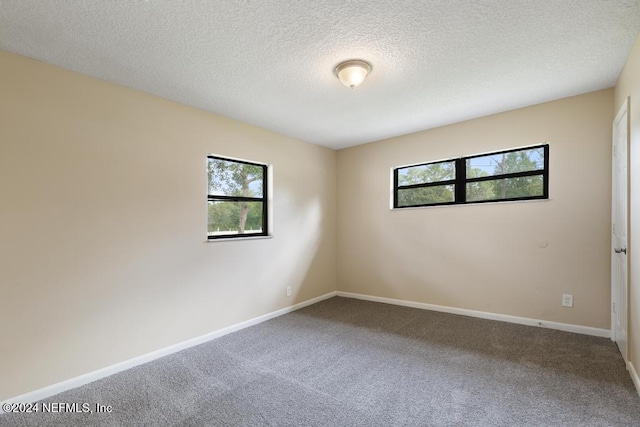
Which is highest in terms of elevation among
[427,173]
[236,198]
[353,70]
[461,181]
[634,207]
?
[353,70]

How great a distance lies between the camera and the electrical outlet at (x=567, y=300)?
125 inches

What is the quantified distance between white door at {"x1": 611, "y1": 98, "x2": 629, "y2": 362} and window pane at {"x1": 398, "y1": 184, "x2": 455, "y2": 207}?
1.58 metres

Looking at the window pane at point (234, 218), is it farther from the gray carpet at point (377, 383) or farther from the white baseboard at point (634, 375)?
the white baseboard at point (634, 375)

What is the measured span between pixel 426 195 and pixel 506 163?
1.03m

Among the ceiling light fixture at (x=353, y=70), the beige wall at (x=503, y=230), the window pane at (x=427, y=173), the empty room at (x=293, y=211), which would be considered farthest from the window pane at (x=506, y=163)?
the ceiling light fixture at (x=353, y=70)

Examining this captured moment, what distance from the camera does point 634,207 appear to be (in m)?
2.17

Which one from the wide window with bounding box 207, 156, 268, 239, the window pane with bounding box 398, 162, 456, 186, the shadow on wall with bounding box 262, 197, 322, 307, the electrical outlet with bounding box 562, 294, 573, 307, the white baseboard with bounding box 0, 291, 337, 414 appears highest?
the window pane with bounding box 398, 162, 456, 186

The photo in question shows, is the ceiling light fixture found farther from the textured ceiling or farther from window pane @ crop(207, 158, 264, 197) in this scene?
window pane @ crop(207, 158, 264, 197)

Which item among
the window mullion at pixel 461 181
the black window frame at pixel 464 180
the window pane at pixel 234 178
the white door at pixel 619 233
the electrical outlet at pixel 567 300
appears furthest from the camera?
the window mullion at pixel 461 181

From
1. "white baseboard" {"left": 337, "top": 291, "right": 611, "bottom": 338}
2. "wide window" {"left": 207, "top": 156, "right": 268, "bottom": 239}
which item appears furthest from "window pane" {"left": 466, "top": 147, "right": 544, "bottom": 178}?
"wide window" {"left": 207, "top": 156, "right": 268, "bottom": 239}

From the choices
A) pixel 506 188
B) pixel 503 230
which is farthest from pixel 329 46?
pixel 503 230

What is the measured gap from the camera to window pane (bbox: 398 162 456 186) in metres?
4.06

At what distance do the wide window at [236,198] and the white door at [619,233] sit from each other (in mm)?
3584

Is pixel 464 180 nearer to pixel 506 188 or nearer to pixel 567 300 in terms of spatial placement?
pixel 506 188
